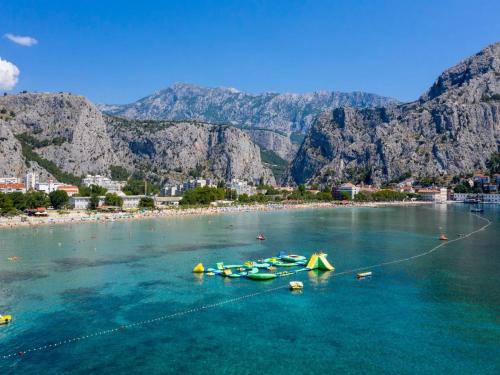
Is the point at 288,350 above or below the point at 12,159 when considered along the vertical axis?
below

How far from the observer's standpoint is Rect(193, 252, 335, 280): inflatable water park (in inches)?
1988

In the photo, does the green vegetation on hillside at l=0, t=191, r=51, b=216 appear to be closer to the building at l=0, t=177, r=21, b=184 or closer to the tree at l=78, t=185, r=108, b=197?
the tree at l=78, t=185, r=108, b=197

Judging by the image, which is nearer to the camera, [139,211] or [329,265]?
[329,265]

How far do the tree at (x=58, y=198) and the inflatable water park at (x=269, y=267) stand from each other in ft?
311

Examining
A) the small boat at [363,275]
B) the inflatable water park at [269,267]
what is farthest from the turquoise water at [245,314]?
the inflatable water park at [269,267]

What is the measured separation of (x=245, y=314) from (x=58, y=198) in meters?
114

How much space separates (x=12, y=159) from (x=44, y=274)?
157m

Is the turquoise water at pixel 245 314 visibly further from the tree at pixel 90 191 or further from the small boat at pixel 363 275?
the tree at pixel 90 191

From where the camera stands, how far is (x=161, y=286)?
45531 millimetres

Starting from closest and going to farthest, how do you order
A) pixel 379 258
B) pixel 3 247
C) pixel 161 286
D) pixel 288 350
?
pixel 288 350, pixel 161 286, pixel 379 258, pixel 3 247

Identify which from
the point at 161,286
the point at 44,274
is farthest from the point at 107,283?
the point at 44,274

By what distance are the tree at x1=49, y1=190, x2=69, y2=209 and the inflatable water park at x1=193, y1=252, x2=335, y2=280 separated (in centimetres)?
9489

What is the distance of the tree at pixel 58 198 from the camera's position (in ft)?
447

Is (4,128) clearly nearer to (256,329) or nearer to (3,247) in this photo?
(3,247)
